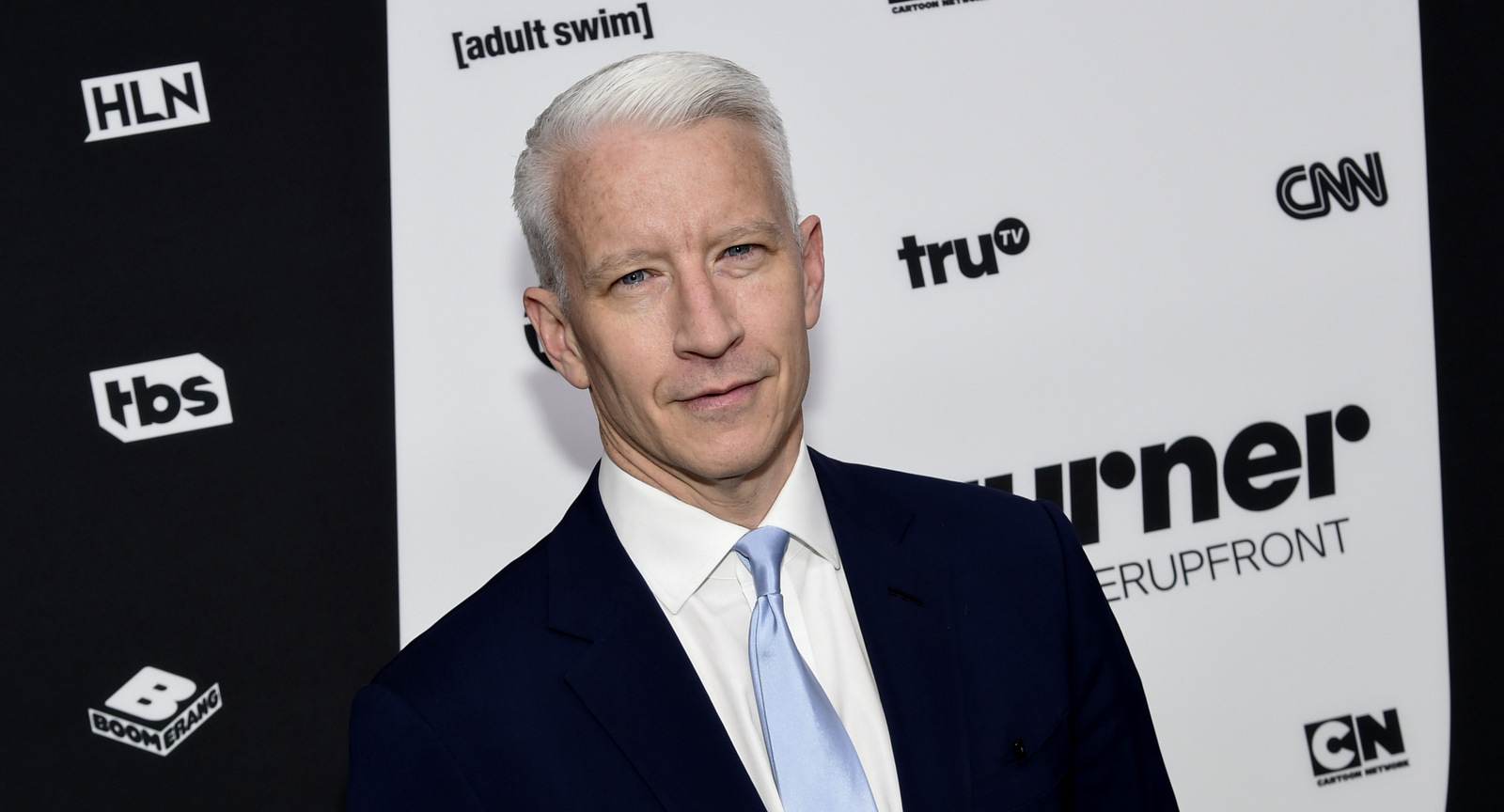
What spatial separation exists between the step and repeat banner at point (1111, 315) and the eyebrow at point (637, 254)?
2.97 ft

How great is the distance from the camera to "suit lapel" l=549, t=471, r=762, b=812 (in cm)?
129

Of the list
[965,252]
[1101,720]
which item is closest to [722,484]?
[1101,720]

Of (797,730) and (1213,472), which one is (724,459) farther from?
(1213,472)

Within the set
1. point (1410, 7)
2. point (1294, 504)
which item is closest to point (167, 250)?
point (1294, 504)

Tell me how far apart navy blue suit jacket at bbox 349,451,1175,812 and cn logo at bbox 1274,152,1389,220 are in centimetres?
127

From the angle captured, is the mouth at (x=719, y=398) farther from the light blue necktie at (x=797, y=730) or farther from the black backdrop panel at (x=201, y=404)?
the black backdrop panel at (x=201, y=404)

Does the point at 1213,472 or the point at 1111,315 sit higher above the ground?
the point at 1111,315

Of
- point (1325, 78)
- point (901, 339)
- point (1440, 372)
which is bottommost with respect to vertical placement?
point (1440, 372)

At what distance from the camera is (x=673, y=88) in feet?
A: 4.40

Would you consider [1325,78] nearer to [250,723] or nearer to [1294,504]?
[1294,504]

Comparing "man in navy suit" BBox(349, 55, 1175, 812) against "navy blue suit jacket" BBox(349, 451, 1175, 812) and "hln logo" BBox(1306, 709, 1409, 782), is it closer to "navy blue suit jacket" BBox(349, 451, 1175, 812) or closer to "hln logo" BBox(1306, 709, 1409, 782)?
"navy blue suit jacket" BBox(349, 451, 1175, 812)

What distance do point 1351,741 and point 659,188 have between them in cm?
213

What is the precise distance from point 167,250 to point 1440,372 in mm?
2564

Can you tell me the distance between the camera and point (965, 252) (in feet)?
7.87
